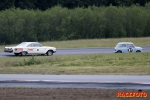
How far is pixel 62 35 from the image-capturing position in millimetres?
69438

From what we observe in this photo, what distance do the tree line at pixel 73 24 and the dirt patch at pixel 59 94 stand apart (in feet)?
165

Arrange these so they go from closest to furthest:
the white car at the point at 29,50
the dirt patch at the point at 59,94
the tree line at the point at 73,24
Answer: the dirt patch at the point at 59,94 → the white car at the point at 29,50 → the tree line at the point at 73,24

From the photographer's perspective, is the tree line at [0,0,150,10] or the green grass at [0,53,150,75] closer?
the green grass at [0,53,150,75]

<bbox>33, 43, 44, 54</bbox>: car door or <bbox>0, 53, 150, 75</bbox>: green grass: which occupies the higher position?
<bbox>33, 43, 44, 54</bbox>: car door

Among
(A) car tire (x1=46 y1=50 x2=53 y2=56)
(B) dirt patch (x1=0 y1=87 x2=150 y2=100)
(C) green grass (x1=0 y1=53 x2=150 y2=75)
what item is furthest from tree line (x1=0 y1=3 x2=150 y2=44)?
(B) dirt patch (x1=0 y1=87 x2=150 y2=100)

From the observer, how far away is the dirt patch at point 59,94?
555 inches

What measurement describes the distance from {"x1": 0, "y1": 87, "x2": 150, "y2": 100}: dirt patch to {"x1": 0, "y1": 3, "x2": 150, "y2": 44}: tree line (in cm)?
5024

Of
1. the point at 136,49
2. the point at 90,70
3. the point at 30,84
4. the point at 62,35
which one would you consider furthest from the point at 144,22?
the point at 30,84

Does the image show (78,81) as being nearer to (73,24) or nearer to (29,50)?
(29,50)

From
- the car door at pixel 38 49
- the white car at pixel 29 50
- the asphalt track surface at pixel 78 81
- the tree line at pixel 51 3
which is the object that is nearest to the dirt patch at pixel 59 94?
the asphalt track surface at pixel 78 81

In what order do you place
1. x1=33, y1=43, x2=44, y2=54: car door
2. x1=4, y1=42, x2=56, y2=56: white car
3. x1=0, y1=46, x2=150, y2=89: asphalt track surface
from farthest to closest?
1. x1=33, y1=43, x2=44, y2=54: car door
2. x1=4, y1=42, x2=56, y2=56: white car
3. x1=0, y1=46, x2=150, y2=89: asphalt track surface

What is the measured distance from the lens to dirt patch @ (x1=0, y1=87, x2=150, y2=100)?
14.1m

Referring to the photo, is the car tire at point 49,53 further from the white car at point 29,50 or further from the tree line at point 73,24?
the tree line at point 73,24

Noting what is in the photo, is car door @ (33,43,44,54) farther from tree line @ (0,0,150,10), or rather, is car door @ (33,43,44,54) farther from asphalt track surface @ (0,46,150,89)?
tree line @ (0,0,150,10)
